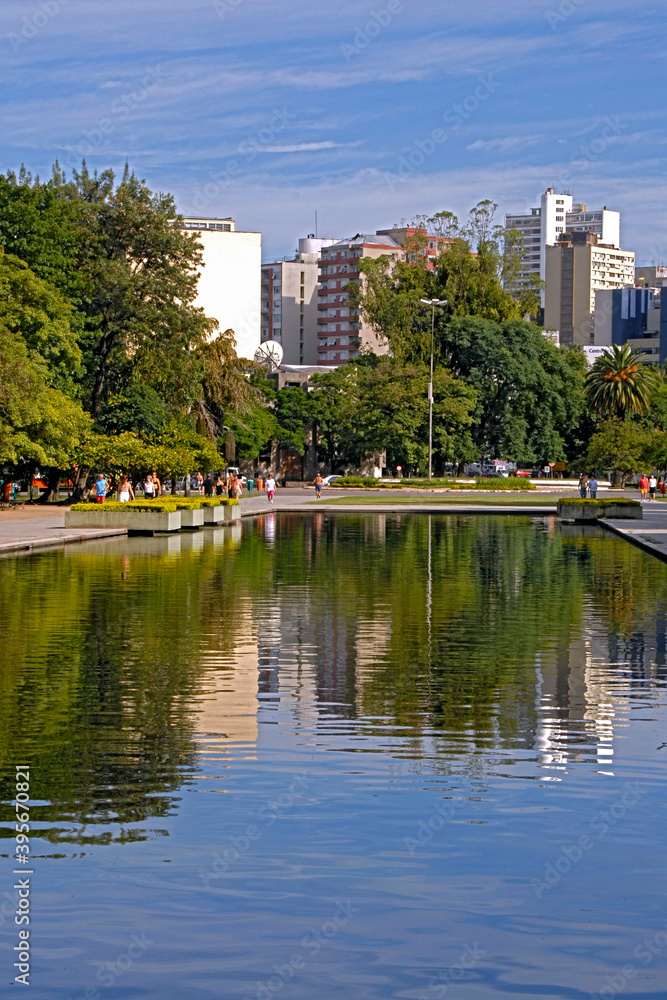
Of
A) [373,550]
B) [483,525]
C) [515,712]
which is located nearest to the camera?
[515,712]

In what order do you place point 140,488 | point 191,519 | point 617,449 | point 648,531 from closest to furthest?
point 648,531, point 191,519, point 140,488, point 617,449

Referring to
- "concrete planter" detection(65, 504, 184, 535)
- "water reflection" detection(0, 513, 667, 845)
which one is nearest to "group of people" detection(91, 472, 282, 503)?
"concrete planter" detection(65, 504, 184, 535)

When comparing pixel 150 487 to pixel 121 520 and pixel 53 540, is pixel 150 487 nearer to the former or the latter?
pixel 121 520

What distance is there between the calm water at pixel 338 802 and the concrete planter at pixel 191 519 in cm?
2185

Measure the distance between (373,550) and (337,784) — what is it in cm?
2203

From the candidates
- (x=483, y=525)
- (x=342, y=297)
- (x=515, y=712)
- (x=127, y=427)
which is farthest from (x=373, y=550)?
(x=342, y=297)

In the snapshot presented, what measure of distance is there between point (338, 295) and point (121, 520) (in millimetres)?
134203

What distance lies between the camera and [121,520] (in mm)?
35562

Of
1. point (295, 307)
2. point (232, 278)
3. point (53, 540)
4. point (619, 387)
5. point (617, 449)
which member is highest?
point (295, 307)

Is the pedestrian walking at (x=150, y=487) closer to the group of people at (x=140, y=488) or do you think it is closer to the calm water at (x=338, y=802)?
the group of people at (x=140, y=488)

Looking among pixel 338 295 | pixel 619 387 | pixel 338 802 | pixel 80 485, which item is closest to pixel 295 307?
pixel 338 295

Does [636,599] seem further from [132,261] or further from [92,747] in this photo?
[132,261]

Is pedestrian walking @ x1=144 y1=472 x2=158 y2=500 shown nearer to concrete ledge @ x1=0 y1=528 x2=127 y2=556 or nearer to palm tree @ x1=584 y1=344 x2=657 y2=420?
concrete ledge @ x1=0 y1=528 x2=127 y2=556

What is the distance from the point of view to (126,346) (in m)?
56.9
